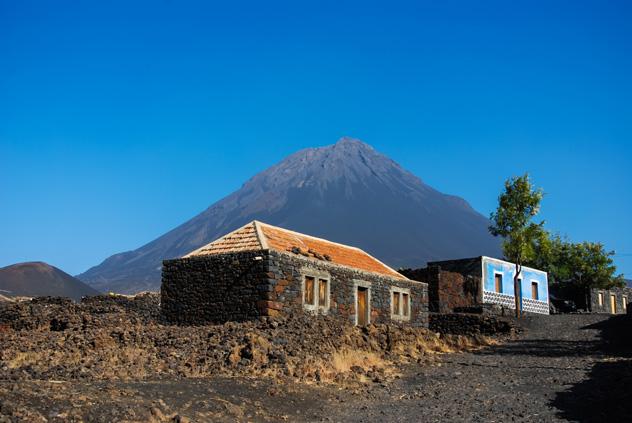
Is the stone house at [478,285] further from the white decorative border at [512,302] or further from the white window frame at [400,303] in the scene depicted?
the white window frame at [400,303]

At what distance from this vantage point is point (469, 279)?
38469mm

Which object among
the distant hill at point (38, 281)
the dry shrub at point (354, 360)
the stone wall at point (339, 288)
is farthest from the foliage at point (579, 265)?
the distant hill at point (38, 281)

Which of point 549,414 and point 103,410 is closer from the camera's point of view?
point 103,410

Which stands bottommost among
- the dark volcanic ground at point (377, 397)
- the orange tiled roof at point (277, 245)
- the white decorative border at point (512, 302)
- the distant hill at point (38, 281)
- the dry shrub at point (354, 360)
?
the dark volcanic ground at point (377, 397)

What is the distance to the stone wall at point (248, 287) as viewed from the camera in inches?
801

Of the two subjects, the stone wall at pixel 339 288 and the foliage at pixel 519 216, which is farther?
the foliage at pixel 519 216

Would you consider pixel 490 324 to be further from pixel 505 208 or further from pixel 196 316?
pixel 196 316

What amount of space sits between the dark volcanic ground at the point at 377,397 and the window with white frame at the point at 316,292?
476 cm

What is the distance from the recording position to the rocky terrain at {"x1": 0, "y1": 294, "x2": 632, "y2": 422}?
10.5 meters

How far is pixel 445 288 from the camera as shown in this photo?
117ft

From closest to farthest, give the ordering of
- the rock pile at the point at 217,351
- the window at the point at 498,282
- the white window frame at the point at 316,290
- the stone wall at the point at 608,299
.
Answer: the rock pile at the point at 217,351 → the white window frame at the point at 316,290 → the window at the point at 498,282 → the stone wall at the point at 608,299

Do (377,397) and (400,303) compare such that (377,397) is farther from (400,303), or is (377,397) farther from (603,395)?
(400,303)

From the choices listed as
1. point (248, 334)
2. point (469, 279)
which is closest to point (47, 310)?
point (248, 334)

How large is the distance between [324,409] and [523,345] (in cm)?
1534
